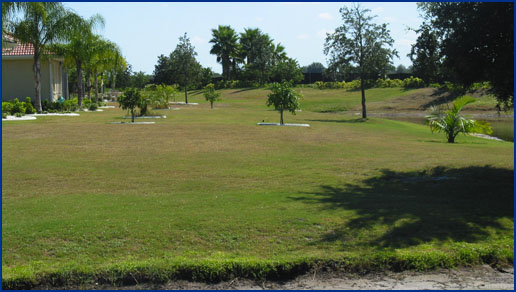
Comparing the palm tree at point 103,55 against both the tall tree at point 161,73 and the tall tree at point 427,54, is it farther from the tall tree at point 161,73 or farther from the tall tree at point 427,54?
the tall tree at point 427,54

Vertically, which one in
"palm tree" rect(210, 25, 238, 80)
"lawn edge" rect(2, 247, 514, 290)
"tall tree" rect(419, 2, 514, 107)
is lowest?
"lawn edge" rect(2, 247, 514, 290)

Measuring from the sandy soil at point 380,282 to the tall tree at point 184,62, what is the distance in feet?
184

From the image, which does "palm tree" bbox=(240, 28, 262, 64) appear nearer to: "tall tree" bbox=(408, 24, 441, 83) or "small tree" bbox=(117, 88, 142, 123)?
"small tree" bbox=(117, 88, 142, 123)

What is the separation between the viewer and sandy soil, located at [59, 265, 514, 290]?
5.39 metres

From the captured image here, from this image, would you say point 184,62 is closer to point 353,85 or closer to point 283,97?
point 353,85

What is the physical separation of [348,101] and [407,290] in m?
55.2

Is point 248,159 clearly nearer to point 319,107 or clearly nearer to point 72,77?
point 319,107

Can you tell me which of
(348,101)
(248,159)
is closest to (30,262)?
(248,159)

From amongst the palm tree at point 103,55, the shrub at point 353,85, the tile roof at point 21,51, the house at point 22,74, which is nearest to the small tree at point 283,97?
the house at point 22,74

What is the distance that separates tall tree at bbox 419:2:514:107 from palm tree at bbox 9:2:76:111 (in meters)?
26.4

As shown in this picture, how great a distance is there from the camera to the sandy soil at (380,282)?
17.7 feet

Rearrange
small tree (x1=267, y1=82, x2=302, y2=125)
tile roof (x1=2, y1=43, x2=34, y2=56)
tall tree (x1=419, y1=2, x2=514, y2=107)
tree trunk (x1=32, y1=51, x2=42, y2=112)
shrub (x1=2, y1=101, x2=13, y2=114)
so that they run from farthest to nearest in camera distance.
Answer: tile roof (x1=2, y1=43, x2=34, y2=56)
tree trunk (x1=32, y1=51, x2=42, y2=112)
shrub (x1=2, y1=101, x2=13, y2=114)
small tree (x1=267, y1=82, x2=302, y2=125)
tall tree (x1=419, y1=2, x2=514, y2=107)

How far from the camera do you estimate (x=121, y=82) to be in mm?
85750

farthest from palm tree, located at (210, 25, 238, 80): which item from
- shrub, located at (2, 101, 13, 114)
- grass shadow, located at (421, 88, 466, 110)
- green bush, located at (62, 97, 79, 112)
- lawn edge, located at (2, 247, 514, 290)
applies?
lawn edge, located at (2, 247, 514, 290)
